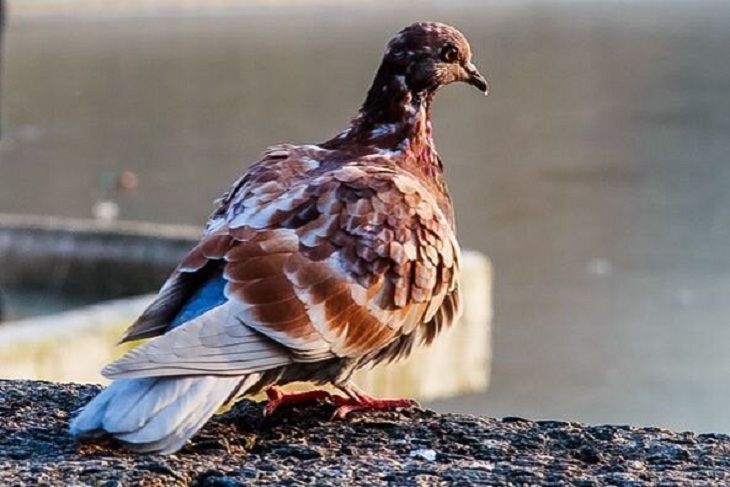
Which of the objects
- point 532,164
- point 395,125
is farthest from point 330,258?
point 532,164

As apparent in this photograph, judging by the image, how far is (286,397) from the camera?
412 centimetres

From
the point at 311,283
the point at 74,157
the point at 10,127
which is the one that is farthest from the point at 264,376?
the point at 10,127

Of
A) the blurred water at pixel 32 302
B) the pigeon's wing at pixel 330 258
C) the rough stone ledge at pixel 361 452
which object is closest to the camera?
the rough stone ledge at pixel 361 452

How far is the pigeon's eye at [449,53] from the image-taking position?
15.6 ft

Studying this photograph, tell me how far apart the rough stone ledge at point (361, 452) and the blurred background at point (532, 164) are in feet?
28.7

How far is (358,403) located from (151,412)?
80cm

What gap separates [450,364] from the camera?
1102 cm

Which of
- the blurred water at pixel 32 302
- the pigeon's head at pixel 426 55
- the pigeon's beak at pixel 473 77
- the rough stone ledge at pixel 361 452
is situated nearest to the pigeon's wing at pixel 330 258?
the rough stone ledge at pixel 361 452

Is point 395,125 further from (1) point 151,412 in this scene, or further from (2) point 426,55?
(1) point 151,412

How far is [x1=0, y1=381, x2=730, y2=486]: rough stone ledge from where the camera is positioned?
3.37 meters

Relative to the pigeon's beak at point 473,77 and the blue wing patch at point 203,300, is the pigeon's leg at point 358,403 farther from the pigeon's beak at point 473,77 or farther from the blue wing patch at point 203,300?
the pigeon's beak at point 473,77

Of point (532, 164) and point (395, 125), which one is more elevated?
point (532, 164)

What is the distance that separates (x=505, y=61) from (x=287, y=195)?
64932 millimetres

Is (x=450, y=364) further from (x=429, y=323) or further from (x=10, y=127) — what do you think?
(x=10, y=127)
